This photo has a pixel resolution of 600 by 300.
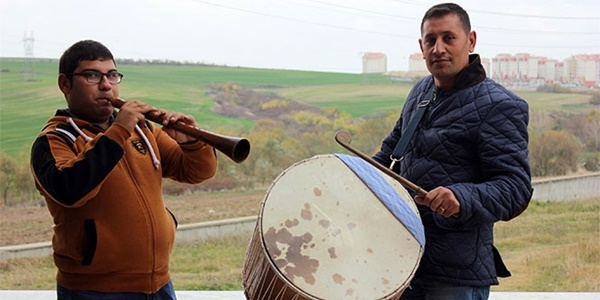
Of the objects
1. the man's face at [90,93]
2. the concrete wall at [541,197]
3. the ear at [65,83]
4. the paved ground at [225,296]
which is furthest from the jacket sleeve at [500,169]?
the concrete wall at [541,197]

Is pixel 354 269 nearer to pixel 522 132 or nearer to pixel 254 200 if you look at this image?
pixel 522 132

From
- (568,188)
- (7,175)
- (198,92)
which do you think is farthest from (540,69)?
(7,175)

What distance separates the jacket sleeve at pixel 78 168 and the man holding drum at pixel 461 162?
80 cm

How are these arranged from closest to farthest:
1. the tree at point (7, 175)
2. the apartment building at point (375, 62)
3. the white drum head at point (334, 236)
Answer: the white drum head at point (334, 236)
the tree at point (7, 175)
the apartment building at point (375, 62)

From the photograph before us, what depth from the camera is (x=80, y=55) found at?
1.93m

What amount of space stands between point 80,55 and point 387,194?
0.92 metres

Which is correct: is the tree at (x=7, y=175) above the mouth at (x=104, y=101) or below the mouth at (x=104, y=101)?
below

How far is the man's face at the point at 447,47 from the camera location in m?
1.95

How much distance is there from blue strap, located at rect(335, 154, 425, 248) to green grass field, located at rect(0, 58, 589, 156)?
115 inches

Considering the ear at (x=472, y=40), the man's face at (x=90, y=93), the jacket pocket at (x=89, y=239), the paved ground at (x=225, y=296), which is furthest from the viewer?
the paved ground at (x=225, y=296)

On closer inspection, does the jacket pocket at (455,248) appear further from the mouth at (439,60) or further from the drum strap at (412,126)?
the mouth at (439,60)

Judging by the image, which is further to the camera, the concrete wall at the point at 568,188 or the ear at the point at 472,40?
the concrete wall at the point at 568,188

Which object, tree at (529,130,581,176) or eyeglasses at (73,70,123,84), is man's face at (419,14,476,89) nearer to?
eyeglasses at (73,70,123,84)

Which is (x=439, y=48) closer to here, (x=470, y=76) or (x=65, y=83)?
(x=470, y=76)
